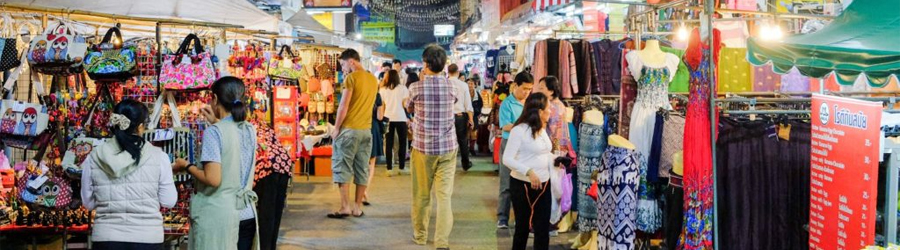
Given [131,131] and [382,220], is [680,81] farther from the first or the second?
[131,131]

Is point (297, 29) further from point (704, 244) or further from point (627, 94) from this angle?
point (704, 244)

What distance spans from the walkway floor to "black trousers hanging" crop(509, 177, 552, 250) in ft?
4.59

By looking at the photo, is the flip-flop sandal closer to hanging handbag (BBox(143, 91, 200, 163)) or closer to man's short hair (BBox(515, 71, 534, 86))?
man's short hair (BBox(515, 71, 534, 86))

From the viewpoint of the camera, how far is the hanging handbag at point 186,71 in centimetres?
553

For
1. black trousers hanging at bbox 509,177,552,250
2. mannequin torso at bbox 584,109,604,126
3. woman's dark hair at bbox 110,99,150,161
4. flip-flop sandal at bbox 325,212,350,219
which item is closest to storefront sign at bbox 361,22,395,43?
flip-flop sandal at bbox 325,212,350,219

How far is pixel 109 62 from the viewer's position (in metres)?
5.34

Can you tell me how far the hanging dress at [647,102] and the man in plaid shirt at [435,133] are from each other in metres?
1.58

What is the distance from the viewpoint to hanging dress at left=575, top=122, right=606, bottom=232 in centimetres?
702

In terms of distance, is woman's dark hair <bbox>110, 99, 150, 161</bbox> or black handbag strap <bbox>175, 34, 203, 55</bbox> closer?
woman's dark hair <bbox>110, 99, 150, 161</bbox>

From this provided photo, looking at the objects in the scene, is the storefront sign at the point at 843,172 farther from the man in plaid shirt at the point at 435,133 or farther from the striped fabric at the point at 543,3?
the striped fabric at the point at 543,3

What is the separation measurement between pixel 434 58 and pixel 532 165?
1533 mm

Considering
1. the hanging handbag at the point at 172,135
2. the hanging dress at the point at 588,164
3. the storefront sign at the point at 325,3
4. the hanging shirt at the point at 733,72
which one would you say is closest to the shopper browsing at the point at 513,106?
the hanging dress at the point at 588,164

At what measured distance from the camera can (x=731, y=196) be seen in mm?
5684

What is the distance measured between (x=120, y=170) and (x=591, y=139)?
4.04 m
